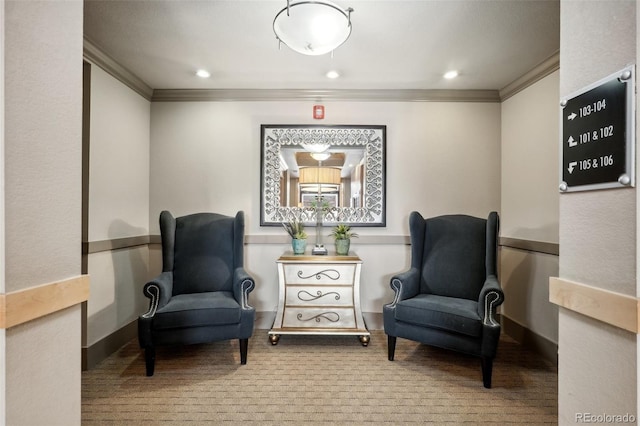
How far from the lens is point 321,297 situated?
9.68ft

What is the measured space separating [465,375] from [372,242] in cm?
144

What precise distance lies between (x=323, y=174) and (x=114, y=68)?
2063mm

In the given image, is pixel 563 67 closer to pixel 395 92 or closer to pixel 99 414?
pixel 395 92

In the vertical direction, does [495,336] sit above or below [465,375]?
above

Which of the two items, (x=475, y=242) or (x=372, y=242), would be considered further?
(x=372, y=242)

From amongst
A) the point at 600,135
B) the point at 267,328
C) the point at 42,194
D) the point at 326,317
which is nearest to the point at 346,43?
the point at 600,135

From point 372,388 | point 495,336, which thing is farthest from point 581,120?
point 372,388

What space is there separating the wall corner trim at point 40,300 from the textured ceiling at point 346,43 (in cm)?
178

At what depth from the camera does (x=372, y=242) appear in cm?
342

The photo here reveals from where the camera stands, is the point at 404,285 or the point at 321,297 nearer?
the point at 404,285

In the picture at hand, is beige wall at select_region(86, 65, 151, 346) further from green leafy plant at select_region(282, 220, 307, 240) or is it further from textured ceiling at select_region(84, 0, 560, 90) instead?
green leafy plant at select_region(282, 220, 307, 240)

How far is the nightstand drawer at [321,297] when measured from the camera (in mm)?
2951
